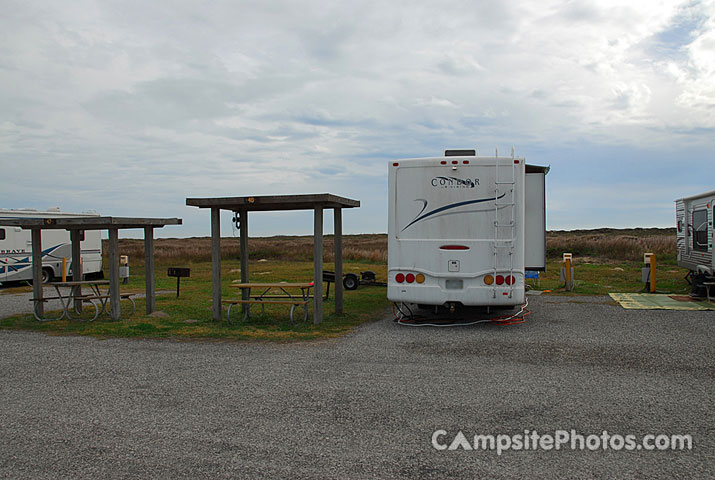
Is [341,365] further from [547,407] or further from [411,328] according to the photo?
[411,328]

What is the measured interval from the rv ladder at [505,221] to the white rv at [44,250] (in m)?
13.6

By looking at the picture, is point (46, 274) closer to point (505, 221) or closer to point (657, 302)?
point (505, 221)

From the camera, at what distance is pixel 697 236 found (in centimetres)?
1459

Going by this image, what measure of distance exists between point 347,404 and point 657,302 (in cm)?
1021

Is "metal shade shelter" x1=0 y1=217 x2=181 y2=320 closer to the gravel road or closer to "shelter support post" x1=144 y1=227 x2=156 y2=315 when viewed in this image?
"shelter support post" x1=144 y1=227 x2=156 y2=315

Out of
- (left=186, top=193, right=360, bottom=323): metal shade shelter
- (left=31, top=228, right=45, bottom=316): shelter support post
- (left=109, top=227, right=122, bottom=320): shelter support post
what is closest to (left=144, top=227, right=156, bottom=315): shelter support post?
(left=109, top=227, right=122, bottom=320): shelter support post

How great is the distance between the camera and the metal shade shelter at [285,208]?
32.8ft

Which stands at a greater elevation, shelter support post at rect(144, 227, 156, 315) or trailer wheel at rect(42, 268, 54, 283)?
shelter support post at rect(144, 227, 156, 315)

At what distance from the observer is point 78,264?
41.7ft

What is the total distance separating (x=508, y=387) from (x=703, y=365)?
266 centimetres

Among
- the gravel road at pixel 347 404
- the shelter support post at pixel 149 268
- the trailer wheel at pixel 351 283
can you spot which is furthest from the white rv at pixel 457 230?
the trailer wheel at pixel 351 283

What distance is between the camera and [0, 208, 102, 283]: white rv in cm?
1914

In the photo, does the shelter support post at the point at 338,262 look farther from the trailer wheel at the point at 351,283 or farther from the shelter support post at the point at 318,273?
the trailer wheel at the point at 351,283

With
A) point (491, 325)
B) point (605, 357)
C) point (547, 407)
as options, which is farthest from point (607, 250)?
point (547, 407)
